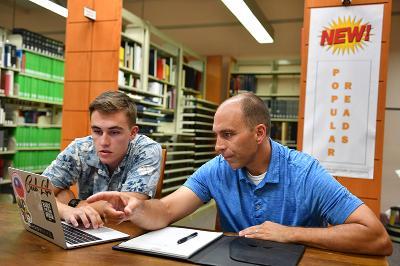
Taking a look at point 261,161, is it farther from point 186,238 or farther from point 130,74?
point 130,74

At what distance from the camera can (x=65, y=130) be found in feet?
13.0

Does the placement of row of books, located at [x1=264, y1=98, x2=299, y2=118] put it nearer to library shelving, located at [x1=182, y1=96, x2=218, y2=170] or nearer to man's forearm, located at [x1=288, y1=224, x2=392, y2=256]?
library shelving, located at [x1=182, y1=96, x2=218, y2=170]

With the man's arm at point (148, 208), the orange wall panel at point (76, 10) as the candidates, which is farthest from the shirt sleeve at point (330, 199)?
the orange wall panel at point (76, 10)

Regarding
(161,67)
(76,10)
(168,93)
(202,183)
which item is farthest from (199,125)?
(202,183)

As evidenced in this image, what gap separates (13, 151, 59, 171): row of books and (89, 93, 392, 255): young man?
4.58 m

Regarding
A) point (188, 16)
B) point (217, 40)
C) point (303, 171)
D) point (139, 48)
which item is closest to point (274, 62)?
point (217, 40)

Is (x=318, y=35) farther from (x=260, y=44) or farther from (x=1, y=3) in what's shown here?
(x=1, y=3)

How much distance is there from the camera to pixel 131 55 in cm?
468

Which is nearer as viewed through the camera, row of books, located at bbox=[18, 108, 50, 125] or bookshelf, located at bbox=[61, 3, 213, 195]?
bookshelf, located at bbox=[61, 3, 213, 195]

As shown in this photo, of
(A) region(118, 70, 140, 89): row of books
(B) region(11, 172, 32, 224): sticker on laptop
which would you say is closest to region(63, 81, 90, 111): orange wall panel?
(A) region(118, 70, 140, 89): row of books

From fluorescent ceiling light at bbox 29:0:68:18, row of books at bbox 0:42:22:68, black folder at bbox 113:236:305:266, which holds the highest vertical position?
fluorescent ceiling light at bbox 29:0:68:18

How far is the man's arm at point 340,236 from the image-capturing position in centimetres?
120

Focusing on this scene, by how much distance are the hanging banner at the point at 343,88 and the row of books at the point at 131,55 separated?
2538mm

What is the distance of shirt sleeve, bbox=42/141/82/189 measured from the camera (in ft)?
6.19
